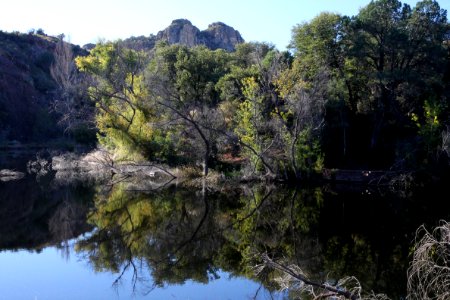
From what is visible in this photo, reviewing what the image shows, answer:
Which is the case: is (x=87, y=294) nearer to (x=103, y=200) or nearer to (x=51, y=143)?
(x=103, y=200)

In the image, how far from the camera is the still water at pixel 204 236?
12.5 metres

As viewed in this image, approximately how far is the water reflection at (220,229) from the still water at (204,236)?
0.04 metres

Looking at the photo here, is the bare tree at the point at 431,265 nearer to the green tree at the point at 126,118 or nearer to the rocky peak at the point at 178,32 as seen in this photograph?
the green tree at the point at 126,118

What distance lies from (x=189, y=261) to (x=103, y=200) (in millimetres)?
11673

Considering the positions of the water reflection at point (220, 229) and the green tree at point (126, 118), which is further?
the green tree at point (126, 118)

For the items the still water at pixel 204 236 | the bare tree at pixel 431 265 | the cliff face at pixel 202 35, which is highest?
the cliff face at pixel 202 35

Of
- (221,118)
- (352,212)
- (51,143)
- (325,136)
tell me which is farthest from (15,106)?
(352,212)

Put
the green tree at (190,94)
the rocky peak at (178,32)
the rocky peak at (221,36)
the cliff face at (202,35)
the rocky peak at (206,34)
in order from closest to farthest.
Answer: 1. the green tree at (190,94)
2. the cliff face at (202,35)
3. the rocky peak at (178,32)
4. the rocky peak at (206,34)
5. the rocky peak at (221,36)

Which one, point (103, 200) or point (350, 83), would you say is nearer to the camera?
point (103, 200)

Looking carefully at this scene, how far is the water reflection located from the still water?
0.04 m

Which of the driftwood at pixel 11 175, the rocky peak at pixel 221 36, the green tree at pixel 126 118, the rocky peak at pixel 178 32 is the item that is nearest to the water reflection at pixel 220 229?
the driftwood at pixel 11 175

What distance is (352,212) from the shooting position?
2194 cm

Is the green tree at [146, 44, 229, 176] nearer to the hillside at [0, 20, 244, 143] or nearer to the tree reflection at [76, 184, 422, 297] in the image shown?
the tree reflection at [76, 184, 422, 297]

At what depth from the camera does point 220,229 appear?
1850cm
